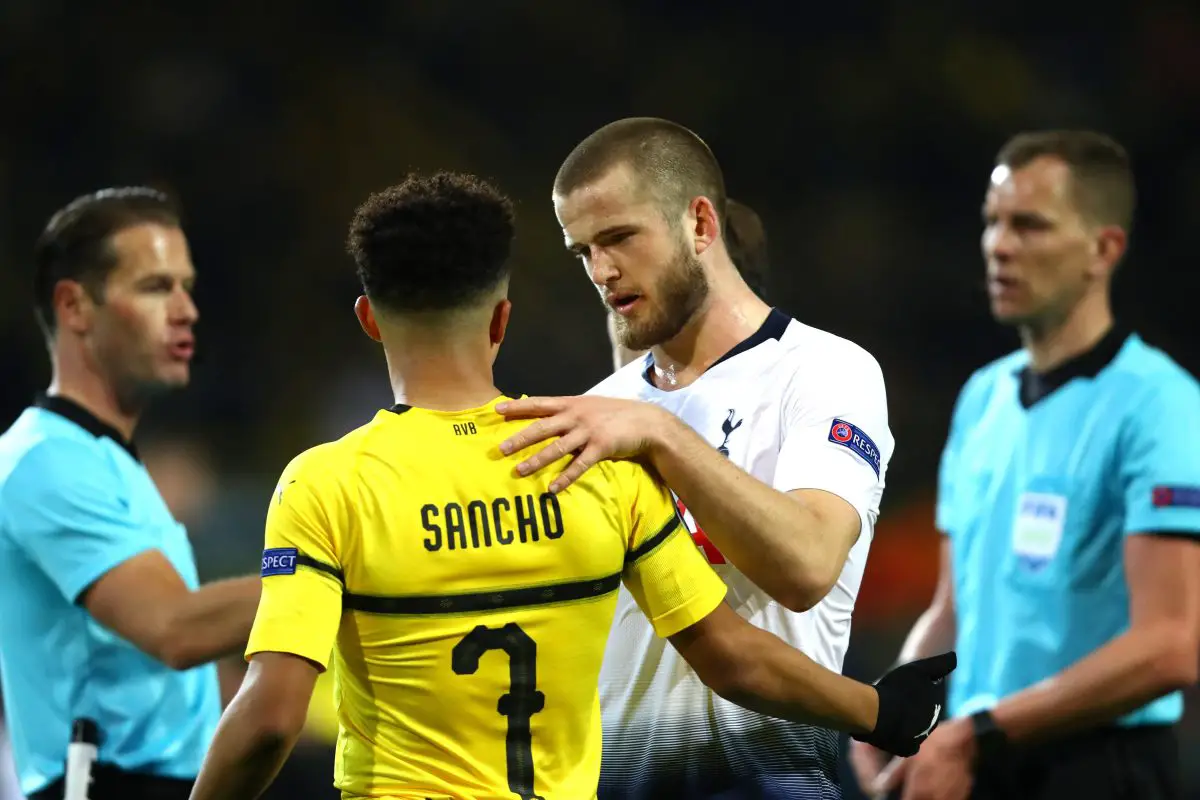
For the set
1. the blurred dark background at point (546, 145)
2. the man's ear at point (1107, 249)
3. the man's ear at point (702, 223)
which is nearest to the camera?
the man's ear at point (702, 223)

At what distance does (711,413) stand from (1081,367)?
1817mm

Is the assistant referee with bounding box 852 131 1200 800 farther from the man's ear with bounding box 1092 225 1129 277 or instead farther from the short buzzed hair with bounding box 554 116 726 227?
the short buzzed hair with bounding box 554 116 726 227

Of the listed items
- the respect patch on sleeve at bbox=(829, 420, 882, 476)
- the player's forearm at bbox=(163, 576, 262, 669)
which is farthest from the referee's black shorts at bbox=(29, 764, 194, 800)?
the respect patch on sleeve at bbox=(829, 420, 882, 476)

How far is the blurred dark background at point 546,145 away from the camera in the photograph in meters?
8.11

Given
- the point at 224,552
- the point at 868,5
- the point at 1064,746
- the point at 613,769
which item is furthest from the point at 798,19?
the point at 613,769

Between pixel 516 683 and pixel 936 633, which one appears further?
pixel 936 633

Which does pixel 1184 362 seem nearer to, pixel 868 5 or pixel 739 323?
pixel 868 5

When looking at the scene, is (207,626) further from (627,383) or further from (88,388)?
(627,383)

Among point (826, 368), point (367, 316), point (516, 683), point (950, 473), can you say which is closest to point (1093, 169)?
point (950, 473)

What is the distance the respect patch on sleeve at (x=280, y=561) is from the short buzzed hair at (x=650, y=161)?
109 centimetres

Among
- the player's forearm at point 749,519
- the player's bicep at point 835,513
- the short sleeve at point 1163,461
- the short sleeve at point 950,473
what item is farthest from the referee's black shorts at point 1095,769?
the player's forearm at point 749,519

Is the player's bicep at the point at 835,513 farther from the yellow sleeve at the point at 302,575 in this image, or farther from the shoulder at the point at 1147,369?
the shoulder at the point at 1147,369

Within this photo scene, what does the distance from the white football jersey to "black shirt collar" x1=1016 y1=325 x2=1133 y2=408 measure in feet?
5.33

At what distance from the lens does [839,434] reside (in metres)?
2.57
